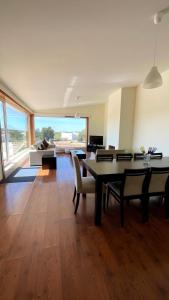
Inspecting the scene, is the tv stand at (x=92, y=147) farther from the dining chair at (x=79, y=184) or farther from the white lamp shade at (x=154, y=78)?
the white lamp shade at (x=154, y=78)

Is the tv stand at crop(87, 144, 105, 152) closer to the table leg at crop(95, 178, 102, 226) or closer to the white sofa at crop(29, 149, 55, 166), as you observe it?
the white sofa at crop(29, 149, 55, 166)

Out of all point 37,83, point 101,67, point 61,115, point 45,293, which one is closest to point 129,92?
point 101,67

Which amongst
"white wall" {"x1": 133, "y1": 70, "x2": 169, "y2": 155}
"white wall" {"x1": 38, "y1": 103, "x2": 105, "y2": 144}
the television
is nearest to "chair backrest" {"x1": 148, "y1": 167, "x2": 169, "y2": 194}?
"white wall" {"x1": 133, "y1": 70, "x2": 169, "y2": 155}

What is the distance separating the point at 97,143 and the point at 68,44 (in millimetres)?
6133

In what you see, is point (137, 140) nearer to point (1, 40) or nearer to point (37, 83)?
point (37, 83)

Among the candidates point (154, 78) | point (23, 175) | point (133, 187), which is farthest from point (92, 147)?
point (133, 187)

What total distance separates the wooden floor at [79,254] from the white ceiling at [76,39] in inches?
103

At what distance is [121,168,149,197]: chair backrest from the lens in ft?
6.66

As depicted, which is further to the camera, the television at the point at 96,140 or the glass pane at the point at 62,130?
the glass pane at the point at 62,130

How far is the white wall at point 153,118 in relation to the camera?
3.98 meters

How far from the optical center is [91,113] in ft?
28.6

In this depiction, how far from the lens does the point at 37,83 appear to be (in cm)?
410

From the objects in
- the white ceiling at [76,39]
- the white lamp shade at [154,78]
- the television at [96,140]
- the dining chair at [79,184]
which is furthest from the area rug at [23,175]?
the television at [96,140]

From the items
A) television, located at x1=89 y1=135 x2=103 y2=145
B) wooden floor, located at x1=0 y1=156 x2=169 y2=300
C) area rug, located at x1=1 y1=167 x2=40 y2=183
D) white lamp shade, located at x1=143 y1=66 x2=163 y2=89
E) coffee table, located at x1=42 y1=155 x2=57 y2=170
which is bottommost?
wooden floor, located at x1=0 y1=156 x2=169 y2=300
